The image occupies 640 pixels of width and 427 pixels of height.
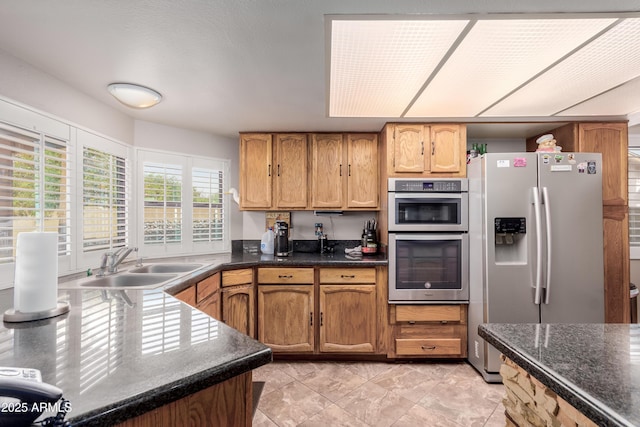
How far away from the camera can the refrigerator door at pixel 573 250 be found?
2.10m

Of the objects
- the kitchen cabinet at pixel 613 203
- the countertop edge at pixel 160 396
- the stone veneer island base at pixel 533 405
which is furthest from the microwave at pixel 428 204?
the countertop edge at pixel 160 396

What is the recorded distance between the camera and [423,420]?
5.62ft

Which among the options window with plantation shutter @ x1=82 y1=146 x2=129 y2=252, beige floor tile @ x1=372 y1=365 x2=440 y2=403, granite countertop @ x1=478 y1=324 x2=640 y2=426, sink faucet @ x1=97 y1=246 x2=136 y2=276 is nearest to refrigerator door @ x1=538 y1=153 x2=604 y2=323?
beige floor tile @ x1=372 y1=365 x2=440 y2=403

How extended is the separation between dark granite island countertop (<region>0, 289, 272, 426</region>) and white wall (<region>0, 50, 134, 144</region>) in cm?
139

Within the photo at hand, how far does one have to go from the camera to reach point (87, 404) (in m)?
0.54

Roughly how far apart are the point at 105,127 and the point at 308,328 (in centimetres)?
241

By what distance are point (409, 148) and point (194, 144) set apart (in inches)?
86.4

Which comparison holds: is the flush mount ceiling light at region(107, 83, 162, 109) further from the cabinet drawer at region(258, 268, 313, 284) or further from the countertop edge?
the countertop edge

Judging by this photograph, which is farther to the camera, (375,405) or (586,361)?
(375,405)

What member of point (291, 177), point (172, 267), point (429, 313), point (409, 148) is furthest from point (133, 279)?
point (409, 148)

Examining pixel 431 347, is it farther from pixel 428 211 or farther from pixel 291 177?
pixel 291 177

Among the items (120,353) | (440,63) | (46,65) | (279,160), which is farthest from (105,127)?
(440,63)

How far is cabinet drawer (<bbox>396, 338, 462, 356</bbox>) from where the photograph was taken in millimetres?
2359

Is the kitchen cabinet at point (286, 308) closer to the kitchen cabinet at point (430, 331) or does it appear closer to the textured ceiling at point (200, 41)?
the kitchen cabinet at point (430, 331)
